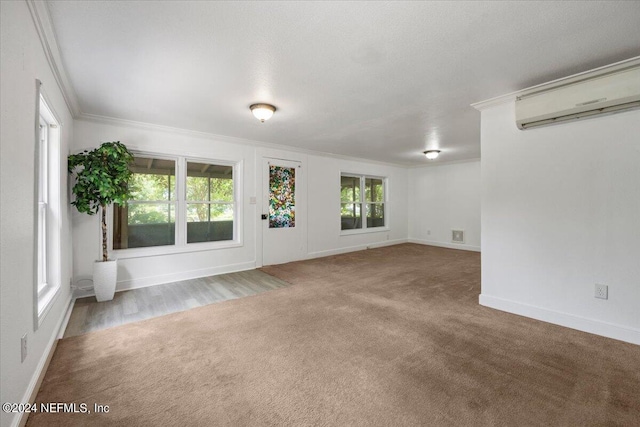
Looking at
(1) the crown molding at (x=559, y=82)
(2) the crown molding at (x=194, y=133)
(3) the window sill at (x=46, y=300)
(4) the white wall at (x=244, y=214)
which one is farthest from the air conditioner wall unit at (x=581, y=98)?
(3) the window sill at (x=46, y=300)

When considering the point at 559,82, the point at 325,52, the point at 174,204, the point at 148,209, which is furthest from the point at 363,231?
the point at 325,52

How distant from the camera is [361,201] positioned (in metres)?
7.31

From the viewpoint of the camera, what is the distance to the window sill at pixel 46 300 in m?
2.01

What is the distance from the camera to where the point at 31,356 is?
1.72 meters

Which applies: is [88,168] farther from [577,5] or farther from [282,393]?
[577,5]

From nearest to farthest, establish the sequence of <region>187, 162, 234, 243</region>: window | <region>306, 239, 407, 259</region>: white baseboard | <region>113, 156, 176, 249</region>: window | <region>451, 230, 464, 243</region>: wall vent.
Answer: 1. <region>113, 156, 176, 249</region>: window
2. <region>187, 162, 234, 243</region>: window
3. <region>306, 239, 407, 259</region>: white baseboard
4. <region>451, 230, 464, 243</region>: wall vent

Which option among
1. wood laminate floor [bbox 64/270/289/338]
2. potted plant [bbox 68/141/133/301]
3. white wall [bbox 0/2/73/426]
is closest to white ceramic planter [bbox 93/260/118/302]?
potted plant [bbox 68/141/133/301]

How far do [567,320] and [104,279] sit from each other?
5188 millimetres

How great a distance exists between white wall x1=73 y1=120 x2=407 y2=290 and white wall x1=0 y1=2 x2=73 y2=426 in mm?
2048

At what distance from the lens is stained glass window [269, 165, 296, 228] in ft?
17.9

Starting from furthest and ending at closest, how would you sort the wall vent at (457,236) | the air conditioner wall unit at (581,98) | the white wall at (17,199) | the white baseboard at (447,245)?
the wall vent at (457,236), the white baseboard at (447,245), the air conditioner wall unit at (581,98), the white wall at (17,199)

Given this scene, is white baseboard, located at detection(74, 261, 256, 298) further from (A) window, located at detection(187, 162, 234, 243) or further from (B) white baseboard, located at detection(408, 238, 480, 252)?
(B) white baseboard, located at detection(408, 238, 480, 252)

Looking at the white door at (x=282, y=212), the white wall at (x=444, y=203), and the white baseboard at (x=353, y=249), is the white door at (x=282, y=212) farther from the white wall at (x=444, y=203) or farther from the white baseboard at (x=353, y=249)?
the white wall at (x=444, y=203)

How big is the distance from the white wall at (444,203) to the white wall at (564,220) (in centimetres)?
423
